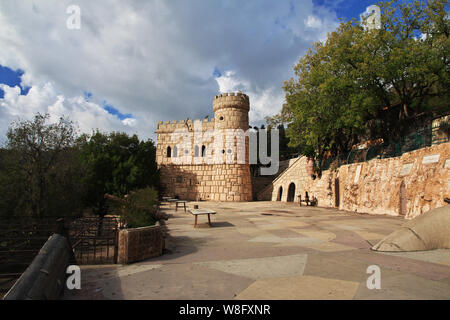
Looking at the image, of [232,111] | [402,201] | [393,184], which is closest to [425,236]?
[402,201]

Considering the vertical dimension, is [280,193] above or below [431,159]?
below

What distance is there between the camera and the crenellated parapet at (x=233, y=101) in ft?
100

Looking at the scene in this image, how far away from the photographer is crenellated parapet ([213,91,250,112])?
3050cm

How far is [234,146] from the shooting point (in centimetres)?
3038

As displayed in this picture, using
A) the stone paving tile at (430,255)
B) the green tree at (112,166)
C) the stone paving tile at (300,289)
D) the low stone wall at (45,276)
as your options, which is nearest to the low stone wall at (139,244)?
the low stone wall at (45,276)

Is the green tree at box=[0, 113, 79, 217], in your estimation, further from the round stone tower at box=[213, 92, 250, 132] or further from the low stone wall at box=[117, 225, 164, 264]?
the round stone tower at box=[213, 92, 250, 132]

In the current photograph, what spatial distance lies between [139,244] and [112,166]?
17555 millimetres

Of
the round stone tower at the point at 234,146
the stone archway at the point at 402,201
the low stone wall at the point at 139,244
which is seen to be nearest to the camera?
the low stone wall at the point at 139,244

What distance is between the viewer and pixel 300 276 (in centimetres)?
436

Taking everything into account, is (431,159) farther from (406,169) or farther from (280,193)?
(280,193)

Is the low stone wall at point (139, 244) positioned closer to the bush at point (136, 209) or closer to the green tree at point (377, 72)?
the bush at point (136, 209)

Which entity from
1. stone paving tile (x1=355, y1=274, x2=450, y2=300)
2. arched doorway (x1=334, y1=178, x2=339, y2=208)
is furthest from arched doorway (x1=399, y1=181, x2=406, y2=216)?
stone paving tile (x1=355, y1=274, x2=450, y2=300)

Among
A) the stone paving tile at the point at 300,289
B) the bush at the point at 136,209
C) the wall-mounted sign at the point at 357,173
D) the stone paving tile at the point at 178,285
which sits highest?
the wall-mounted sign at the point at 357,173

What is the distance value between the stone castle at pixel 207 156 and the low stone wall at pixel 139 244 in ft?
78.7
